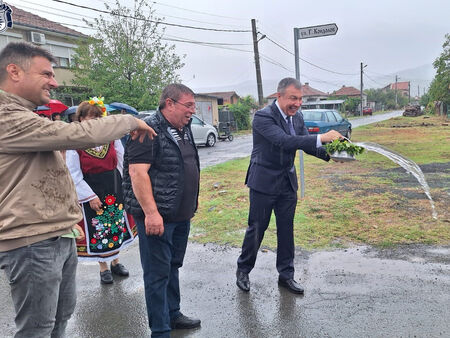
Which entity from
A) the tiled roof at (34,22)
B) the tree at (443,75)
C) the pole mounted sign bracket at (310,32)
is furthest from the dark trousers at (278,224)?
the tree at (443,75)

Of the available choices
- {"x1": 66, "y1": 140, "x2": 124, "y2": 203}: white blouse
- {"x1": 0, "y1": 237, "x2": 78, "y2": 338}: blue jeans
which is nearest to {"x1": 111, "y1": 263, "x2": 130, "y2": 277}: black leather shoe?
{"x1": 66, "y1": 140, "x2": 124, "y2": 203}: white blouse

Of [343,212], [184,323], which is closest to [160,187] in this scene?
[184,323]

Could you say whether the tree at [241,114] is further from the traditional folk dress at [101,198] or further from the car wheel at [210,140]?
the traditional folk dress at [101,198]

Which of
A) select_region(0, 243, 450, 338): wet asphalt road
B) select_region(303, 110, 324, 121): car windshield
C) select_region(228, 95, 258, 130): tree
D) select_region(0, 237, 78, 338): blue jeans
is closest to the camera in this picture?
select_region(0, 237, 78, 338): blue jeans

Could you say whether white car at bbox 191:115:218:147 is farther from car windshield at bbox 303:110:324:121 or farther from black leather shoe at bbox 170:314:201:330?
black leather shoe at bbox 170:314:201:330

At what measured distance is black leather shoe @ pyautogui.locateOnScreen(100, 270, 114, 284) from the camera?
3.84 metres

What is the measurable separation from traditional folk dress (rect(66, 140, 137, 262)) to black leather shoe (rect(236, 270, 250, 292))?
1347 mm

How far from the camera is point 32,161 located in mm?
1799

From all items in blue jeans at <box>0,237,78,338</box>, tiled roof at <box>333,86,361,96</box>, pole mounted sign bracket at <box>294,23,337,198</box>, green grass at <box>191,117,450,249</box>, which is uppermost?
tiled roof at <box>333,86,361,96</box>

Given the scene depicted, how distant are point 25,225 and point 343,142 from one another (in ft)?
9.19

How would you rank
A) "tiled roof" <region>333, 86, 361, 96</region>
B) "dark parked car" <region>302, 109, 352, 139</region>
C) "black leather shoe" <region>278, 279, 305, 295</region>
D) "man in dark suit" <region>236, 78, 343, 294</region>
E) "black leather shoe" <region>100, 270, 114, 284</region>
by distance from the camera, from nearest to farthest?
"man in dark suit" <region>236, 78, 343, 294</region>
"black leather shoe" <region>278, 279, 305, 295</region>
"black leather shoe" <region>100, 270, 114, 284</region>
"dark parked car" <region>302, 109, 352, 139</region>
"tiled roof" <region>333, 86, 361, 96</region>

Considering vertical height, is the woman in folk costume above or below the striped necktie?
below

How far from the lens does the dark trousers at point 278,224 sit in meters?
3.51

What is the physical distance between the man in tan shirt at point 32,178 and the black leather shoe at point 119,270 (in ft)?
6.99
